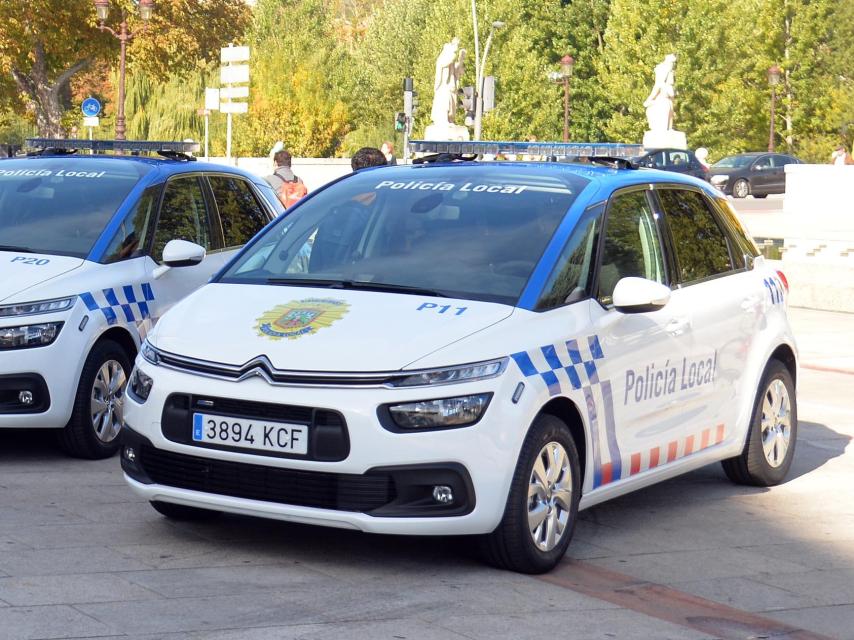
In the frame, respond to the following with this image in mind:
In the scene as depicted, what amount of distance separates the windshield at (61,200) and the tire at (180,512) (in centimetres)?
220

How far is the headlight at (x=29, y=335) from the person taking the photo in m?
7.60

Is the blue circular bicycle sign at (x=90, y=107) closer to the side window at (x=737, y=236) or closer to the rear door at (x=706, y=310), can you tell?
the side window at (x=737, y=236)

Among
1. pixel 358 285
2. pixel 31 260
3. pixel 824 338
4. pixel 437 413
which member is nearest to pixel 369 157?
pixel 31 260

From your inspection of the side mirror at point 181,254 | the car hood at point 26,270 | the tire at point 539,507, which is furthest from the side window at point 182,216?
the tire at point 539,507

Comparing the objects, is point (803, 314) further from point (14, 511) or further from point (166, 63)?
point (166, 63)

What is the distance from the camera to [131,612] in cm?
509

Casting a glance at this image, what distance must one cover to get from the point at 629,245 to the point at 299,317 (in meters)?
1.61

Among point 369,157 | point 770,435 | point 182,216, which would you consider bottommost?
point 770,435

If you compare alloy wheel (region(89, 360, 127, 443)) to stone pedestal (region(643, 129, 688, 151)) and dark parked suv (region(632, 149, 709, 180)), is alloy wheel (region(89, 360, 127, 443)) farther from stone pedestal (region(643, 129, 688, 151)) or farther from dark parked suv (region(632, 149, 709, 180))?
stone pedestal (region(643, 129, 688, 151))

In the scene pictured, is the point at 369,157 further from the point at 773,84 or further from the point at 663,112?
the point at 773,84

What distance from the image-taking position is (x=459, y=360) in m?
5.55

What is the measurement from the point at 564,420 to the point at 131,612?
72.6 inches

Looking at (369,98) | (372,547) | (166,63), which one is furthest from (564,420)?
(369,98)

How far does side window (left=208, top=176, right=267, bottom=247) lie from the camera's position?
31.1ft
